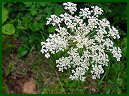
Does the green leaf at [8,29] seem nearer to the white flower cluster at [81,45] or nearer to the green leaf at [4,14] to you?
the green leaf at [4,14]

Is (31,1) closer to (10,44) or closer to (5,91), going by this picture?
(10,44)

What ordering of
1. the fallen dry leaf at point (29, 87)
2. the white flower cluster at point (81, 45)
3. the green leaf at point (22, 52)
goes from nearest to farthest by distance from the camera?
the white flower cluster at point (81, 45), the fallen dry leaf at point (29, 87), the green leaf at point (22, 52)

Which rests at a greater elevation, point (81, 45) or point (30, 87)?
point (81, 45)

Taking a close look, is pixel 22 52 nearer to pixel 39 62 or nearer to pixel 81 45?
pixel 39 62

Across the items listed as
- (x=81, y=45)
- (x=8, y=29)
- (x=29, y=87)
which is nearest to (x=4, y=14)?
(x=8, y=29)

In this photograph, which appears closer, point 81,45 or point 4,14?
point 81,45

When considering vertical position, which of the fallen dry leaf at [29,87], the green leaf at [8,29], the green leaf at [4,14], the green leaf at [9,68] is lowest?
the fallen dry leaf at [29,87]

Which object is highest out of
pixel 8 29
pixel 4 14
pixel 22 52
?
pixel 4 14

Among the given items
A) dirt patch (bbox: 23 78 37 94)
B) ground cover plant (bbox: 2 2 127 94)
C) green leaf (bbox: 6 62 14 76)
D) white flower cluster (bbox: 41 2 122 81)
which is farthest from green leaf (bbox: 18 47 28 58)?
white flower cluster (bbox: 41 2 122 81)

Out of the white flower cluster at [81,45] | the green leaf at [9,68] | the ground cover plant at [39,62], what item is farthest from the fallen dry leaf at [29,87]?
the white flower cluster at [81,45]

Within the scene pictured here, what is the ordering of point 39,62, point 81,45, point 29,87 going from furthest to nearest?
1. point 39,62
2. point 29,87
3. point 81,45

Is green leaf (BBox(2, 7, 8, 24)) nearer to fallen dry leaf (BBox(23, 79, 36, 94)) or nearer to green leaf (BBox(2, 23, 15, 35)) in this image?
green leaf (BBox(2, 23, 15, 35))

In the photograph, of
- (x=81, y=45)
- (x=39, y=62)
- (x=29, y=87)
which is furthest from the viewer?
(x=39, y=62)
